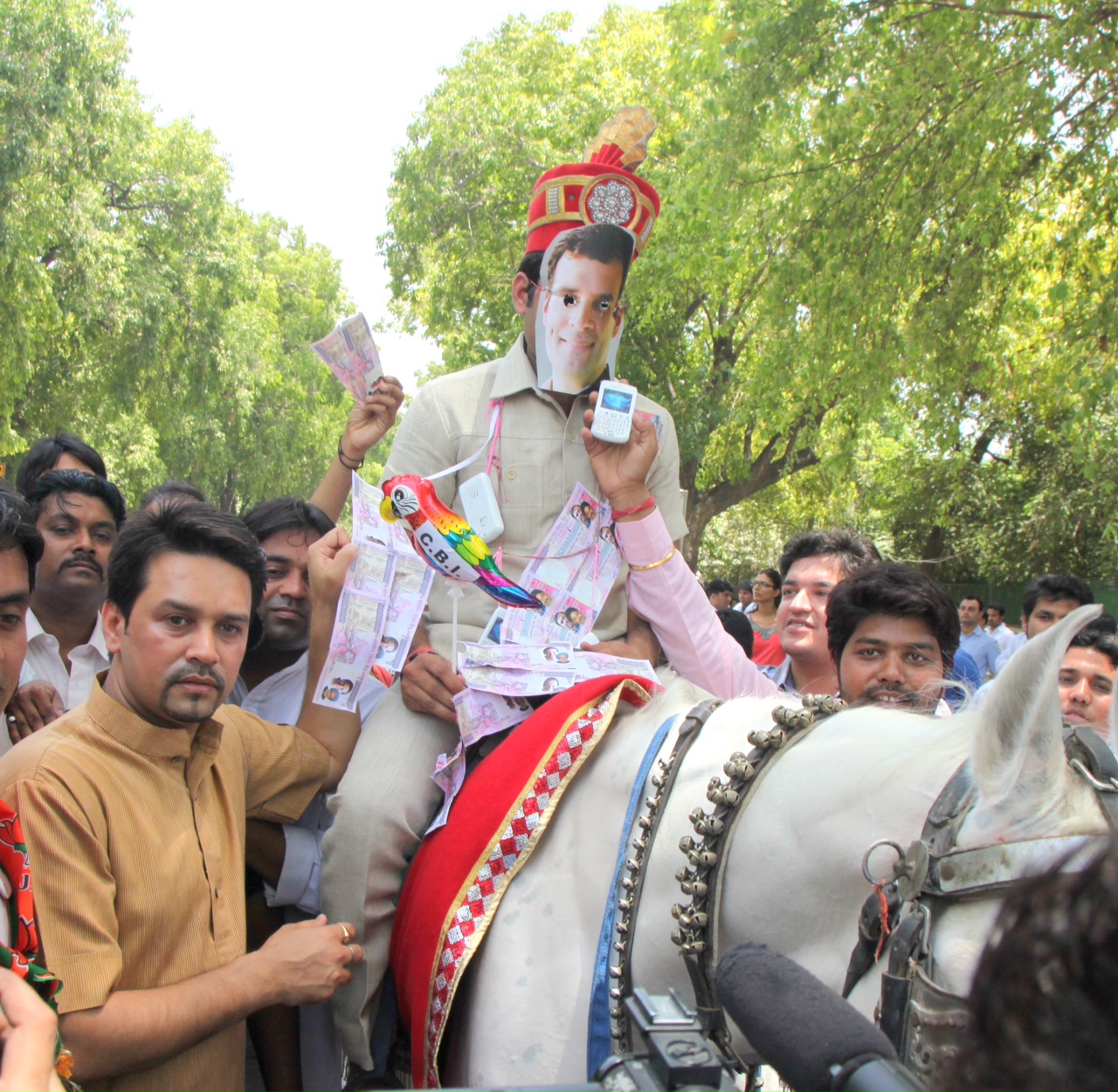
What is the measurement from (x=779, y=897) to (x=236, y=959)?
3.77ft

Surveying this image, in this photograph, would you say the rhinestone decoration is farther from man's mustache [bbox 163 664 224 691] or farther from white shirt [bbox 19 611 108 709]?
white shirt [bbox 19 611 108 709]

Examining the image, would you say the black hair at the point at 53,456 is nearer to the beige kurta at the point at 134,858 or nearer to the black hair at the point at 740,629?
the beige kurta at the point at 134,858

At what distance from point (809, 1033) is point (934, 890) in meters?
0.51

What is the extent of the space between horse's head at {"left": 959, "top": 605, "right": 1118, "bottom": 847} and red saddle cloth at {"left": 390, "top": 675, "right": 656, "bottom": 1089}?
2.86 feet

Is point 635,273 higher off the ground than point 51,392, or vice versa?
point 635,273

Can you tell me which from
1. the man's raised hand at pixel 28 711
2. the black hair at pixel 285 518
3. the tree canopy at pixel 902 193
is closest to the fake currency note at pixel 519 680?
the man's raised hand at pixel 28 711

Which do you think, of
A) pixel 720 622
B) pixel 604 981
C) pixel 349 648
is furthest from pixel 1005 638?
pixel 604 981

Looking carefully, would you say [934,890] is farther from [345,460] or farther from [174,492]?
[174,492]

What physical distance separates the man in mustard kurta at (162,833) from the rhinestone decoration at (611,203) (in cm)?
124

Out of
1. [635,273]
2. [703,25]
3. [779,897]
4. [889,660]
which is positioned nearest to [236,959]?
[779,897]

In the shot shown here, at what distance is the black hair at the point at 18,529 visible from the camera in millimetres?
2338

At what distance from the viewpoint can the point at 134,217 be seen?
18.1 m

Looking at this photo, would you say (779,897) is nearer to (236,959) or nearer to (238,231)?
(236,959)

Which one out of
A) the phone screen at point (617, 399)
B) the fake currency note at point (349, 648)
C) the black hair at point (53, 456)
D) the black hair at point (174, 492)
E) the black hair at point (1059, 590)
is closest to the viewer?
the fake currency note at point (349, 648)
